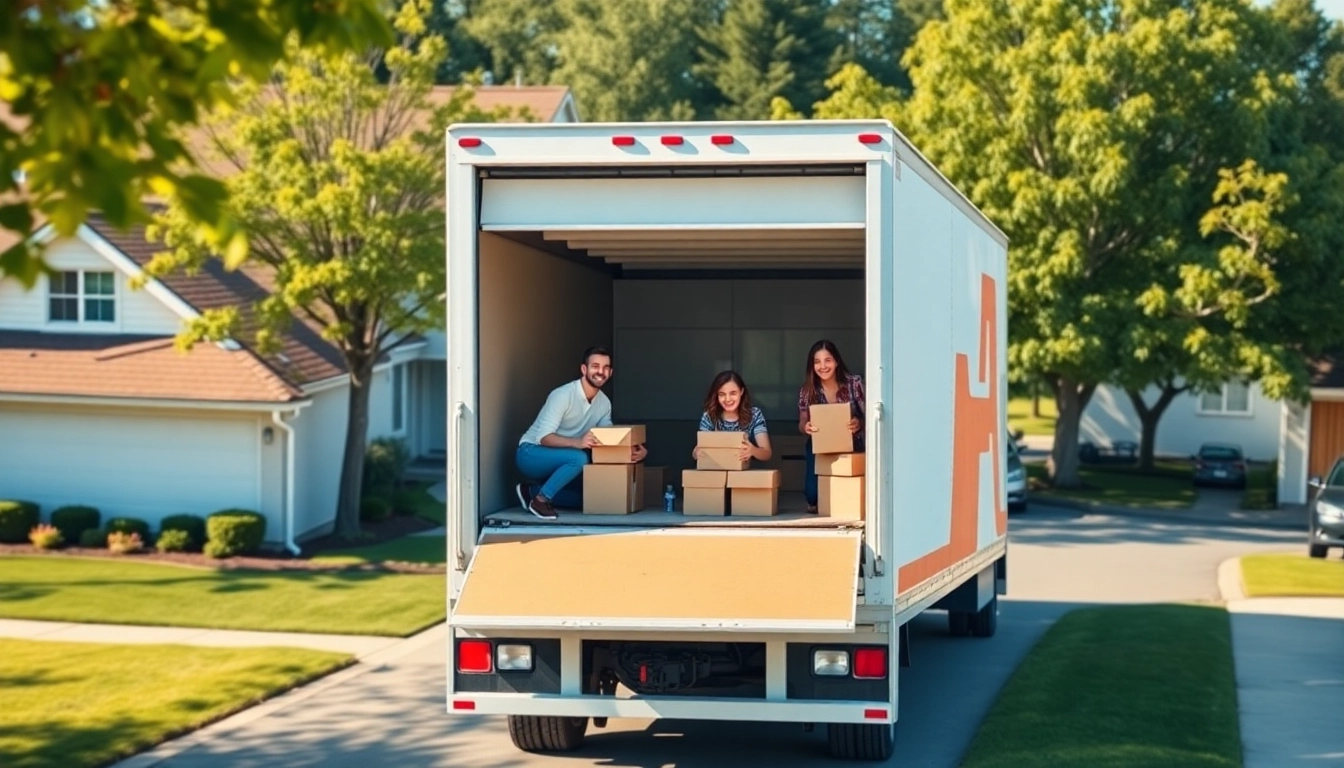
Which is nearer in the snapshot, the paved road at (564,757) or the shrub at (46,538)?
the paved road at (564,757)

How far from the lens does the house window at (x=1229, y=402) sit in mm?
50844

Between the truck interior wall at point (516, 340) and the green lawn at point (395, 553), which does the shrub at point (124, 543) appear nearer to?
the green lawn at point (395, 553)

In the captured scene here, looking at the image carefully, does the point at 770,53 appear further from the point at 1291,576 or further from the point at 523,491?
the point at 523,491

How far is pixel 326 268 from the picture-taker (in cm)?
2309

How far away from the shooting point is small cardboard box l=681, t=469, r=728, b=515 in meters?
10.1

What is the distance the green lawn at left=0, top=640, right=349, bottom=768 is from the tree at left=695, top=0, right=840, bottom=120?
49.4m

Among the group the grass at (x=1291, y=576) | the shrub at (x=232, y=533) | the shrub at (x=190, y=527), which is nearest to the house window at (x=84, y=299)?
the shrub at (x=190, y=527)

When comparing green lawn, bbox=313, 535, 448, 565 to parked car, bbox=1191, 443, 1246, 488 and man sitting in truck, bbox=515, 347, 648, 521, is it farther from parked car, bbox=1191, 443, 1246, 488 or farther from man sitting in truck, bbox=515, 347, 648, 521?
parked car, bbox=1191, 443, 1246, 488

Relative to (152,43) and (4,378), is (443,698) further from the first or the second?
(4,378)

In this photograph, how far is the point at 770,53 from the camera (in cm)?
6397

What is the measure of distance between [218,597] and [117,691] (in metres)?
6.31

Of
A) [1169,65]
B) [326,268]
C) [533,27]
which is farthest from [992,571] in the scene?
[533,27]

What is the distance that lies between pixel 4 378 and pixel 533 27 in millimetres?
50030

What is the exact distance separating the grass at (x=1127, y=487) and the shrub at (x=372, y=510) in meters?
15.9
